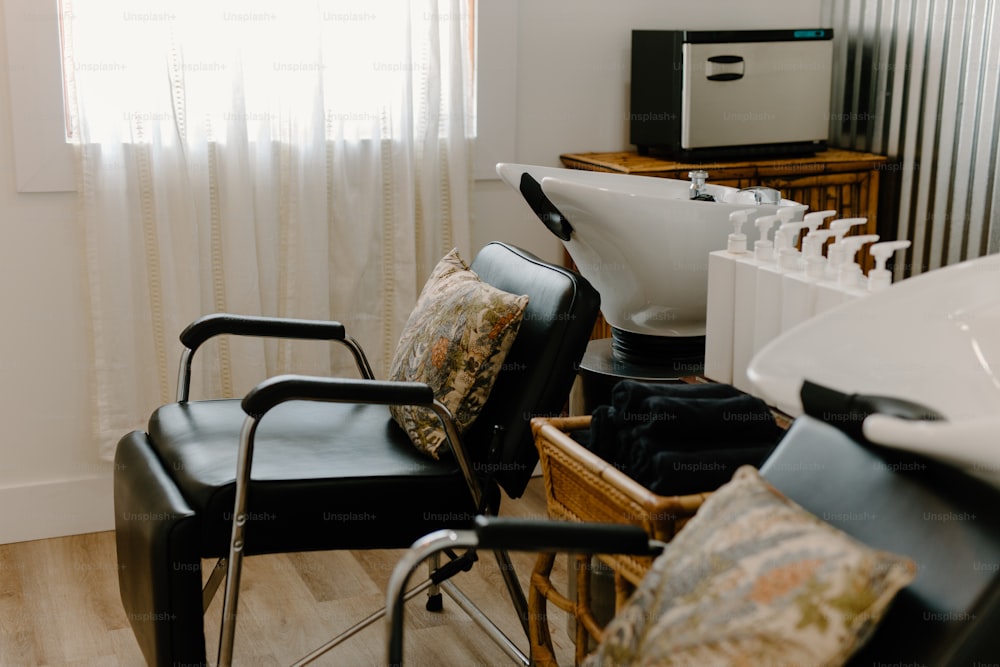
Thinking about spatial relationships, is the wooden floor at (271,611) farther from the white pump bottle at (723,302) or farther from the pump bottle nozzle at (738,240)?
the pump bottle nozzle at (738,240)

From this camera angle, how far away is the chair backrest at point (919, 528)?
43.7 inches

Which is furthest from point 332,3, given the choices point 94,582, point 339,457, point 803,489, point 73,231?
point 803,489

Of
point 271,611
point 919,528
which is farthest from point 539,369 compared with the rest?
point 271,611

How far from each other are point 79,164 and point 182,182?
24cm

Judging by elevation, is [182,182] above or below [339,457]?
above

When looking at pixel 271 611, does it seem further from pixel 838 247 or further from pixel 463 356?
pixel 838 247

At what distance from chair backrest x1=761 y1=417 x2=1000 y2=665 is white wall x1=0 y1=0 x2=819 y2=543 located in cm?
188

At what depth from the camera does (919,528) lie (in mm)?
1223

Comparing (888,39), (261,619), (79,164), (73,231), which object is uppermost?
(888,39)

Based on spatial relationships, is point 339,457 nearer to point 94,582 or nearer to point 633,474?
point 633,474

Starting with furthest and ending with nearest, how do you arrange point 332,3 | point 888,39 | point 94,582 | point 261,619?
point 888,39 → point 332,3 → point 94,582 → point 261,619

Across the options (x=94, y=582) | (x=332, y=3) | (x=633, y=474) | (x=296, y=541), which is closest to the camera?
(x=633, y=474)

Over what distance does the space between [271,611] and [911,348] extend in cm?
163

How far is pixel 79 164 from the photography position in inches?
106
